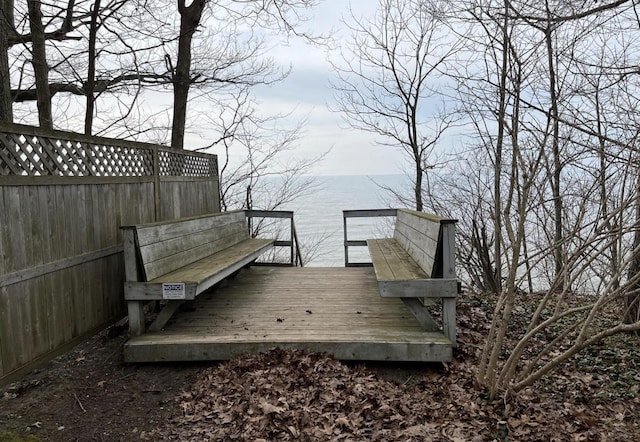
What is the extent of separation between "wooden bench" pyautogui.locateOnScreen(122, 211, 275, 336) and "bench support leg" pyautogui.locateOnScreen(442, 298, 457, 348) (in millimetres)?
2176

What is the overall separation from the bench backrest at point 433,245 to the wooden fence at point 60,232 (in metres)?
3.10

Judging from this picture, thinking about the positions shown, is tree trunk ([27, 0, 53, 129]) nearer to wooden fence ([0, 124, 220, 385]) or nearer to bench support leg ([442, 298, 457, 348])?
wooden fence ([0, 124, 220, 385])

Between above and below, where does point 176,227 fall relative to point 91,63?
below

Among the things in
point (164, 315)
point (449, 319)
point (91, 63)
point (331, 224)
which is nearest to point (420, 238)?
point (449, 319)

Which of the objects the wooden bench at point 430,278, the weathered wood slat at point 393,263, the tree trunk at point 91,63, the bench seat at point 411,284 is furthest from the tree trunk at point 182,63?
the bench seat at point 411,284

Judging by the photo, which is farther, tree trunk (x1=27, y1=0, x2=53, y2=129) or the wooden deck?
tree trunk (x1=27, y1=0, x2=53, y2=129)

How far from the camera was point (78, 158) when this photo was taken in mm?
4516

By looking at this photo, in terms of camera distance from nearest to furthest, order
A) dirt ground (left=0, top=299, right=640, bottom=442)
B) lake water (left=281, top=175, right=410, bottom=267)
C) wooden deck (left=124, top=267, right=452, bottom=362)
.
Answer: dirt ground (left=0, top=299, right=640, bottom=442)
wooden deck (left=124, top=267, right=452, bottom=362)
lake water (left=281, top=175, right=410, bottom=267)

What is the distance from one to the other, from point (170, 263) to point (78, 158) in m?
1.29

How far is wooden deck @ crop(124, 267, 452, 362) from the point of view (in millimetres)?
4191

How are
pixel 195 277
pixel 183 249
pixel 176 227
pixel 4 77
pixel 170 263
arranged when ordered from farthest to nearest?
pixel 4 77
pixel 183 249
pixel 176 227
pixel 170 263
pixel 195 277

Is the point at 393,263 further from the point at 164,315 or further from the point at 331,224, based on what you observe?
the point at 331,224

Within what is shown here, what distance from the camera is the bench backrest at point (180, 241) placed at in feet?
14.8

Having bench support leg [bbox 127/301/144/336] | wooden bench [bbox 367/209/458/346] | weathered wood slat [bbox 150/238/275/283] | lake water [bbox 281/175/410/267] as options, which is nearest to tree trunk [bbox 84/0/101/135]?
weathered wood slat [bbox 150/238/275/283]
